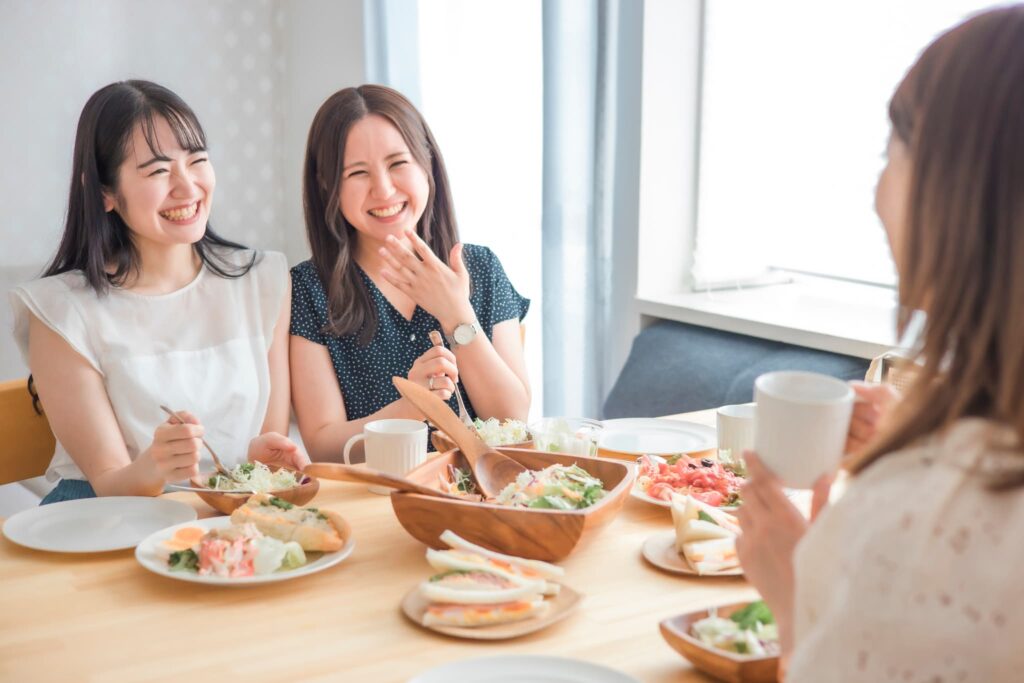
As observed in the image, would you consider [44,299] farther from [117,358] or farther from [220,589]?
[220,589]

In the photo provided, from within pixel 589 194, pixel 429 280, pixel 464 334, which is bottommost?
pixel 464 334

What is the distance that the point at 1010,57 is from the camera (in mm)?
718

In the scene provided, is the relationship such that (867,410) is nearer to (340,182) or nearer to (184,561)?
(184,561)

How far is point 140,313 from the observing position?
199 centimetres

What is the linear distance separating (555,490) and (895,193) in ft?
2.08

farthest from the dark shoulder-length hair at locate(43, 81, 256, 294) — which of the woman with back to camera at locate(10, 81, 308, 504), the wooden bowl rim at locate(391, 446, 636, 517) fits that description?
the wooden bowl rim at locate(391, 446, 636, 517)

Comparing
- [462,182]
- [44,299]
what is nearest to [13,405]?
[44,299]

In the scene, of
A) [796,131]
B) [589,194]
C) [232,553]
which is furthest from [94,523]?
[796,131]

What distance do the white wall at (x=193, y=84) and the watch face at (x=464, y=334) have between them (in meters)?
2.04

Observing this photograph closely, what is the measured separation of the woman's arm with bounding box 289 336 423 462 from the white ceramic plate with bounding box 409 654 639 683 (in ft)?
3.44

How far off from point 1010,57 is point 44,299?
1668mm

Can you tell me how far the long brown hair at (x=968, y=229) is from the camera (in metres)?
0.71

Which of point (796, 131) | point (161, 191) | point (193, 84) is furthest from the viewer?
point (193, 84)

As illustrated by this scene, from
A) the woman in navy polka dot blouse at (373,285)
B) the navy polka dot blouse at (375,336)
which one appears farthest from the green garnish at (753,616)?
the navy polka dot blouse at (375,336)
